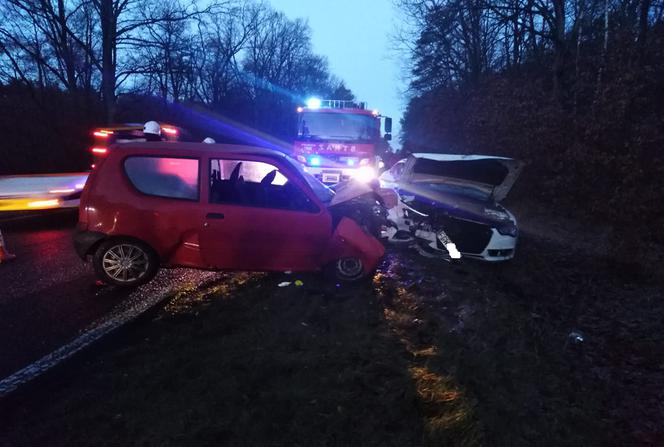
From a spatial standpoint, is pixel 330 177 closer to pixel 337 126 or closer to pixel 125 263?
pixel 337 126

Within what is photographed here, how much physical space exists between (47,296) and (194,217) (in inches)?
74.1

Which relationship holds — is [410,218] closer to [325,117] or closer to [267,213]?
[267,213]

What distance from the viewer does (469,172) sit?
24.2 feet

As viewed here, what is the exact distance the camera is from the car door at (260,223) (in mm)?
4785

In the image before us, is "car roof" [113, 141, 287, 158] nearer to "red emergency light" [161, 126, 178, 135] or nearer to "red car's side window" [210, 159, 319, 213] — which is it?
"red car's side window" [210, 159, 319, 213]

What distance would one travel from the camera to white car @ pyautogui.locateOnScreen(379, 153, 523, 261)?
6273 mm

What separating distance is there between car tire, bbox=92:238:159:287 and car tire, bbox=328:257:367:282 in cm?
211

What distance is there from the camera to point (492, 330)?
4113mm

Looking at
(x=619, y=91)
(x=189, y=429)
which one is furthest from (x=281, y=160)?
(x=619, y=91)

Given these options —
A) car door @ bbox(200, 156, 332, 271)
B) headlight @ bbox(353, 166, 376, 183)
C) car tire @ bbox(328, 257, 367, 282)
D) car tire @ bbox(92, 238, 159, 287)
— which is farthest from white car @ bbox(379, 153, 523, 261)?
car tire @ bbox(92, 238, 159, 287)

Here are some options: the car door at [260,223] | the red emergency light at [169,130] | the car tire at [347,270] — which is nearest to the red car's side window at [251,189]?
the car door at [260,223]

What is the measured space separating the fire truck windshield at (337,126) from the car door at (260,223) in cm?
726

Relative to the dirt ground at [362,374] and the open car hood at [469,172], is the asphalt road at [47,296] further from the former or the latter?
the open car hood at [469,172]

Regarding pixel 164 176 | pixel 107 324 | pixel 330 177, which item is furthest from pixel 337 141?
pixel 107 324
